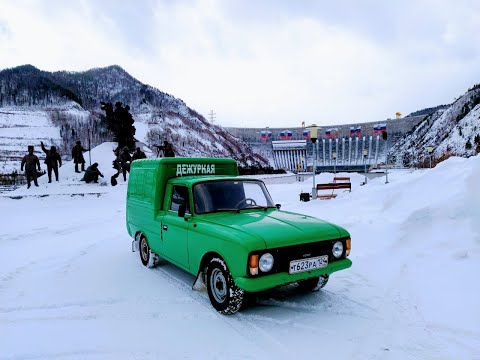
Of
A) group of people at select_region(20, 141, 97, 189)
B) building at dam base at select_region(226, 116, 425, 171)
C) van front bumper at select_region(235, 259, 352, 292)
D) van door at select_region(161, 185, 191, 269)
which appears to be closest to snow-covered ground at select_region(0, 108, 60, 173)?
group of people at select_region(20, 141, 97, 189)

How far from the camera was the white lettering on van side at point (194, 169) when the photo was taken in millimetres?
6061

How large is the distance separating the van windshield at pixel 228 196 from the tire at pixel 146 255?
6.35 ft

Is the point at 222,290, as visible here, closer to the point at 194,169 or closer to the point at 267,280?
the point at 267,280

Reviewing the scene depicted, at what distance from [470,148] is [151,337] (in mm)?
47152

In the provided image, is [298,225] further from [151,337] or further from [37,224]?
[37,224]

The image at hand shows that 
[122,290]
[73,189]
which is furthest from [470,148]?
[122,290]

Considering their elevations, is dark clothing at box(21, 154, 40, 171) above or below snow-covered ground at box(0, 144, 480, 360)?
above

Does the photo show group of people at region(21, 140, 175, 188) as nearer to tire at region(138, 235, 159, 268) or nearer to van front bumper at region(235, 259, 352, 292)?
tire at region(138, 235, 159, 268)

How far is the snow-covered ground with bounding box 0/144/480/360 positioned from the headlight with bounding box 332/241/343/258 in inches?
28.0

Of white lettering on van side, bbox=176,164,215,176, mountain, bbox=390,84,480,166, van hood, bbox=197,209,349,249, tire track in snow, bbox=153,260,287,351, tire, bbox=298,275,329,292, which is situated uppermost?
mountain, bbox=390,84,480,166

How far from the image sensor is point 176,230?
5.13 meters

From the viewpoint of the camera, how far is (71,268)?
621 cm

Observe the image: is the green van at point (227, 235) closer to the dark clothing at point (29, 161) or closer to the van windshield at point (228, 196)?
the van windshield at point (228, 196)

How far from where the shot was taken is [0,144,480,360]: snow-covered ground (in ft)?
11.2
